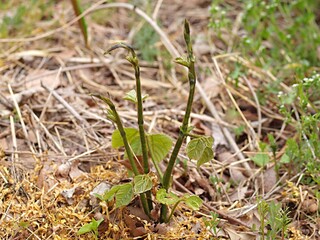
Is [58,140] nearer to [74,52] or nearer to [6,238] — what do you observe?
[6,238]

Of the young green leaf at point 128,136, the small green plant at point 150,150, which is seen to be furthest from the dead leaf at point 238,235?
the young green leaf at point 128,136

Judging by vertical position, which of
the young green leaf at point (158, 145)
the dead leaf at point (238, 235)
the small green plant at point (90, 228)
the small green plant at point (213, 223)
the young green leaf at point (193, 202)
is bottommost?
the dead leaf at point (238, 235)

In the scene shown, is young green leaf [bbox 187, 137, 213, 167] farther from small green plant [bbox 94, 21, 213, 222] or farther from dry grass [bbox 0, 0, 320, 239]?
dry grass [bbox 0, 0, 320, 239]

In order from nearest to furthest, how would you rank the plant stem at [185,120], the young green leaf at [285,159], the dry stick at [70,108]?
1. the plant stem at [185,120]
2. the young green leaf at [285,159]
3. the dry stick at [70,108]

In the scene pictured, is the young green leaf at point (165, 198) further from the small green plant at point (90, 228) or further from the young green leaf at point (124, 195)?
the small green plant at point (90, 228)

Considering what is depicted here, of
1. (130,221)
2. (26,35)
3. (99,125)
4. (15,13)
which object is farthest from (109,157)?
(15,13)

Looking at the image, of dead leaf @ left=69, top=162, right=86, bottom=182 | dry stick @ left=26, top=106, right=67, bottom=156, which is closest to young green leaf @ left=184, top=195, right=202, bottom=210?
dead leaf @ left=69, top=162, right=86, bottom=182
